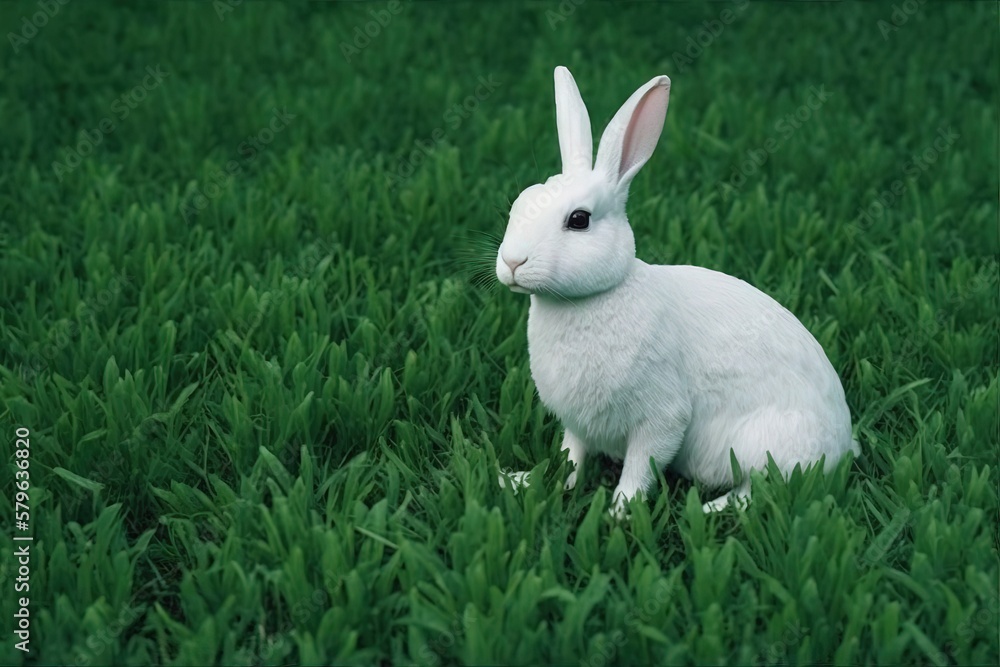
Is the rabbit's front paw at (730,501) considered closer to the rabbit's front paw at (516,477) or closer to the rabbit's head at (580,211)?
the rabbit's front paw at (516,477)

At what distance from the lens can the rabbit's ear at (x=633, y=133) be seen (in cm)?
304

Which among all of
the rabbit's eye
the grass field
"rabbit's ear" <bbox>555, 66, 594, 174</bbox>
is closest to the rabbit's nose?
the rabbit's eye

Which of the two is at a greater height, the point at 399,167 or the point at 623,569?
the point at 399,167

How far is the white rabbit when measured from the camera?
9.82 feet

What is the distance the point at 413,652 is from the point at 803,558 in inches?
39.8

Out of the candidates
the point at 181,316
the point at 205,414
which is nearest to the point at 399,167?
the point at 181,316

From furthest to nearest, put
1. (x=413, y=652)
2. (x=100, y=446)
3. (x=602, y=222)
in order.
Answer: (x=100, y=446), (x=602, y=222), (x=413, y=652)

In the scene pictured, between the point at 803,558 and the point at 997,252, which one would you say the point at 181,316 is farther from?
the point at 997,252

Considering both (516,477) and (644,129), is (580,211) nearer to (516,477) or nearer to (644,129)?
(644,129)

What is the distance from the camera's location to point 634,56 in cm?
723

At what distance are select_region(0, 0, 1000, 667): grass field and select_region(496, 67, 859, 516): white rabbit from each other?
17 centimetres

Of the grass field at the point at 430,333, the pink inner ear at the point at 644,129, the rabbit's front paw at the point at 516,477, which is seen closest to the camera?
the grass field at the point at 430,333

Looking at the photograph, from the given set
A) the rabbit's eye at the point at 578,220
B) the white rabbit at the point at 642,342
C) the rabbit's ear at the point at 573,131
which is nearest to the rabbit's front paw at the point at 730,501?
the white rabbit at the point at 642,342

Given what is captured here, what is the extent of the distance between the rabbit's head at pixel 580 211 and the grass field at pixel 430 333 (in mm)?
533
